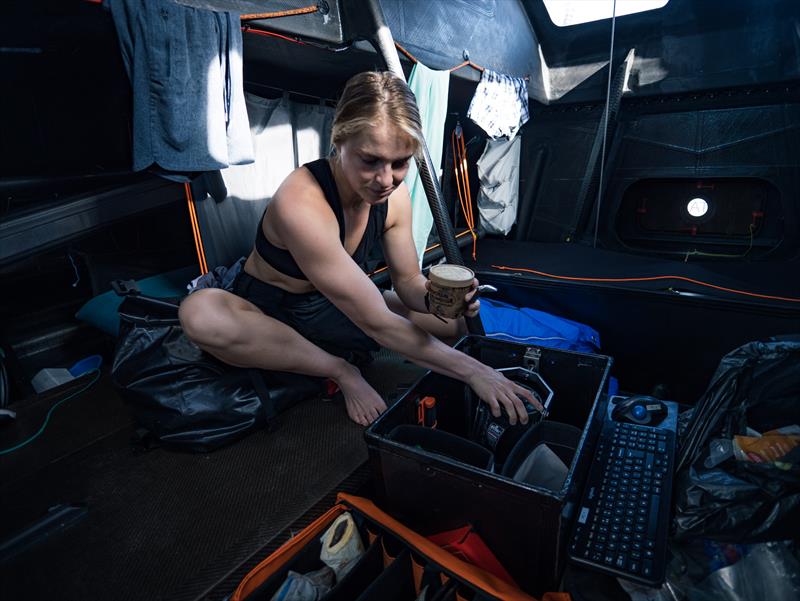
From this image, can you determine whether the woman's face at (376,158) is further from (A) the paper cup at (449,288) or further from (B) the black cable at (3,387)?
(B) the black cable at (3,387)

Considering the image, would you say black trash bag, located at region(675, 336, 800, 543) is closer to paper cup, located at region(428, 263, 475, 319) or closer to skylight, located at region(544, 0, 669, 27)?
paper cup, located at region(428, 263, 475, 319)

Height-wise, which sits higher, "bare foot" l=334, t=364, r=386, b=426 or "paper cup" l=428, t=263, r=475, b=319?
"paper cup" l=428, t=263, r=475, b=319

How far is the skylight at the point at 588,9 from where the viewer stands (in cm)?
300

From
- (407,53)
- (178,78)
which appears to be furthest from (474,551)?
(407,53)

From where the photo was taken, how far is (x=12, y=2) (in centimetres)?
142

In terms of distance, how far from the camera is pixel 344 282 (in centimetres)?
125

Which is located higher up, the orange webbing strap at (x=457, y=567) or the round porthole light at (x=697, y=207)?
the round porthole light at (x=697, y=207)

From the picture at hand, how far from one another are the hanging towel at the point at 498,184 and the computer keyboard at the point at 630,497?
238 cm

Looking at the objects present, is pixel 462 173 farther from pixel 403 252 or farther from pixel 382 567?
pixel 382 567

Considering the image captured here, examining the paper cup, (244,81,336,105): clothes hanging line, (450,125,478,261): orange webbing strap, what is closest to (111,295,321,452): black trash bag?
the paper cup

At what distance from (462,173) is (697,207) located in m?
1.76

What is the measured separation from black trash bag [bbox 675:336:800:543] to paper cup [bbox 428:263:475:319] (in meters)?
0.70

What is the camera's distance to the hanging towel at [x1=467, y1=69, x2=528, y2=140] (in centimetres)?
275

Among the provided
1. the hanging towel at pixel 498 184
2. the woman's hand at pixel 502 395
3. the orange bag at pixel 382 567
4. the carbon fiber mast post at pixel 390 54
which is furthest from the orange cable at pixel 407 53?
the orange bag at pixel 382 567
